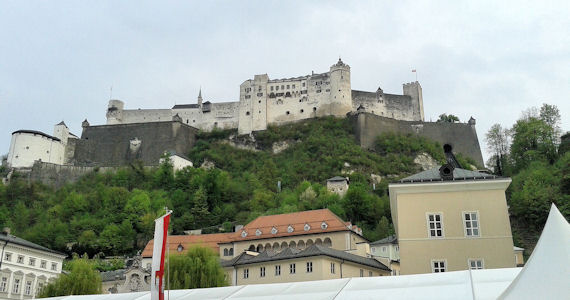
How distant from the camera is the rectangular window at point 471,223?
2412 centimetres

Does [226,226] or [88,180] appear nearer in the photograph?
[226,226]

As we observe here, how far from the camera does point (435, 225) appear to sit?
80.5 feet

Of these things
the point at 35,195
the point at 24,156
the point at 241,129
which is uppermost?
the point at 241,129

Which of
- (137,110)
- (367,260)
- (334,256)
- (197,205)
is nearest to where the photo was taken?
(334,256)

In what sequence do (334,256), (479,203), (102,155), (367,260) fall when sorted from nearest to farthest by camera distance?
(479,203)
(334,256)
(367,260)
(102,155)

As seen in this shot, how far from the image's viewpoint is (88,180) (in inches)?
3056

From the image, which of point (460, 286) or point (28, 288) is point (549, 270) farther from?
point (28, 288)

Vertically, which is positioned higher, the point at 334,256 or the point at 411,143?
the point at 411,143

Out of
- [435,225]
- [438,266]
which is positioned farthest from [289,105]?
[438,266]

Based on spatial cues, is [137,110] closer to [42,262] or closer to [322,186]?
[322,186]

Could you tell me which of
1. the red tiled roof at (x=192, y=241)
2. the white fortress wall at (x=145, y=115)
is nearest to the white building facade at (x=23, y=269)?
the red tiled roof at (x=192, y=241)

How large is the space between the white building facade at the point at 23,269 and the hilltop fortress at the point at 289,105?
4737cm

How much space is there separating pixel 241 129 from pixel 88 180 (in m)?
22.6

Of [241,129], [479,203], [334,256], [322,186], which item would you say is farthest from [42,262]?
[241,129]
